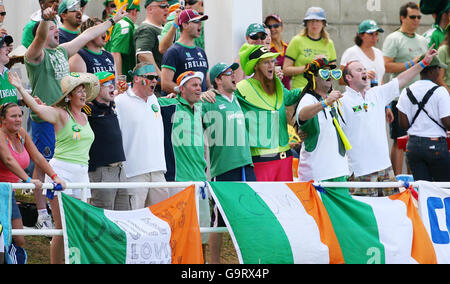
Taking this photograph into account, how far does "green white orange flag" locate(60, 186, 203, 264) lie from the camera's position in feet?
24.2

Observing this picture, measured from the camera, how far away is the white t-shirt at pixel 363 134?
9.78 m

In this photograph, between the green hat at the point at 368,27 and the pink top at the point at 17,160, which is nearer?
the pink top at the point at 17,160

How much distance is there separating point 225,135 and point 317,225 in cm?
154

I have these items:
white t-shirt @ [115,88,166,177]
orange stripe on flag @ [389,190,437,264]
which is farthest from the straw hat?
orange stripe on flag @ [389,190,437,264]

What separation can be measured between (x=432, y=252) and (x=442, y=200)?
0.51 metres

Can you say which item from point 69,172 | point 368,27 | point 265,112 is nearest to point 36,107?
point 69,172

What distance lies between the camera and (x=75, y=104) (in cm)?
834

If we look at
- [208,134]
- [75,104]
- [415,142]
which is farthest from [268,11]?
[75,104]

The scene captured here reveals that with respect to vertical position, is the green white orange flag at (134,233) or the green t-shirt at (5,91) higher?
the green t-shirt at (5,91)

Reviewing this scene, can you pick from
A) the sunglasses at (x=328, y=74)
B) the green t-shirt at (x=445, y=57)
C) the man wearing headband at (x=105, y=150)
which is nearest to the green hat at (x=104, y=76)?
the man wearing headband at (x=105, y=150)

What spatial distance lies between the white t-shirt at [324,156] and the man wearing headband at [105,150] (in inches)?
75.4

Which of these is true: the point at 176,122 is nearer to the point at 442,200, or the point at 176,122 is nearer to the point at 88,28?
the point at 88,28

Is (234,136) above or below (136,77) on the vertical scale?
below

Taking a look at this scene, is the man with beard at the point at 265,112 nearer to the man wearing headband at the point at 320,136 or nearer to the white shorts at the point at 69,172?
the man wearing headband at the point at 320,136
